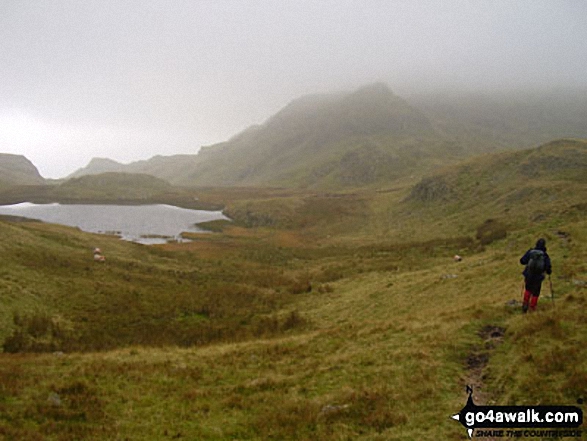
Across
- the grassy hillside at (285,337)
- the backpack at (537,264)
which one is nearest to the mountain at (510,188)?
the grassy hillside at (285,337)

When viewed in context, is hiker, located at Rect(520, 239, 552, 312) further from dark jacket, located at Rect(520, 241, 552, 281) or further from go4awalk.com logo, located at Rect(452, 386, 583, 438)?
go4awalk.com logo, located at Rect(452, 386, 583, 438)

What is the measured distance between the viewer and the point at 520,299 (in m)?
19.8

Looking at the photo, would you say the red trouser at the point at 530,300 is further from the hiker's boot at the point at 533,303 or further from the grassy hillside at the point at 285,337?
the grassy hillside at the point at 285,337

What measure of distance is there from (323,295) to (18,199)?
174549mm

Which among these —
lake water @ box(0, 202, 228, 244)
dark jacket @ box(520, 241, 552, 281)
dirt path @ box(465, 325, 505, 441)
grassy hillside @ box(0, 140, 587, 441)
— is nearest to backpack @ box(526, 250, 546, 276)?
dark jacket @ box(520, 241, 552, 281)

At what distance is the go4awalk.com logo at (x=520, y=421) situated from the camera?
946 cm

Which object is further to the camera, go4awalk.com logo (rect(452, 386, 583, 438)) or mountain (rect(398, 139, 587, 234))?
mountain (rect(398, 139, 587, 234))

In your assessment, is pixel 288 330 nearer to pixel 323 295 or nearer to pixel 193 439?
pixel 323 295

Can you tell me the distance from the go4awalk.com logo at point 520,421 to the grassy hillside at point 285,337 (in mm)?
484

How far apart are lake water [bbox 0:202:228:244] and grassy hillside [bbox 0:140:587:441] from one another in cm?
3019

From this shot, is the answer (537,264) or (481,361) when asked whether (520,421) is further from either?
(537,264)

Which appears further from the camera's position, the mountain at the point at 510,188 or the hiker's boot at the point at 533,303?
the mountain at the point at 510,188

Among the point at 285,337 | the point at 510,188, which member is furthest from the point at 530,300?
the point at 510,188

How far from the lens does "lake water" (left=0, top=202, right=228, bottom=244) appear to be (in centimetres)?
8631
